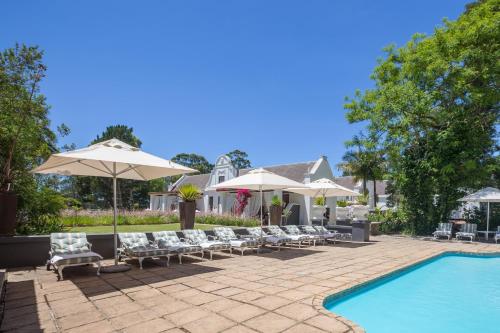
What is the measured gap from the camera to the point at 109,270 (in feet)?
24.4

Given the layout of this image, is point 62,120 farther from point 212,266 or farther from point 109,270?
point 212,266

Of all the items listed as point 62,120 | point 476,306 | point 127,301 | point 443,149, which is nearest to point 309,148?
point 443,149

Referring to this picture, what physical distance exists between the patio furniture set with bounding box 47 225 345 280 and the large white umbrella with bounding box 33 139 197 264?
0.69 m

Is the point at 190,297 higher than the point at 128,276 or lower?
higher

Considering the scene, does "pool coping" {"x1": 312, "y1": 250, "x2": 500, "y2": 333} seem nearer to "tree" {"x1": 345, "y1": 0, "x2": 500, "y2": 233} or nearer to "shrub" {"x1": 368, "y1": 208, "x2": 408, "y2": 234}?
"tree" {"x1": 345, "y1": 0, "x2": 500, "y2": 233}

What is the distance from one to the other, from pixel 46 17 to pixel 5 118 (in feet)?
12.4

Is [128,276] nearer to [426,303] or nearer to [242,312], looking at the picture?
[242,312]

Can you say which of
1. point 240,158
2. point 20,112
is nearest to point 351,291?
point 20,112

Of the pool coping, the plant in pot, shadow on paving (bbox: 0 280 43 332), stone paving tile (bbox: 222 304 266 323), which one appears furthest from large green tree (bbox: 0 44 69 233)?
the pool coping

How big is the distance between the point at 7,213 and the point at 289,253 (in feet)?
27.9

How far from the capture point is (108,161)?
6.79 m

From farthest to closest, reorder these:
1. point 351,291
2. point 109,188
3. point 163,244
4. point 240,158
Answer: point 240,158 → point 109,188 → point 163,244 → point 351,291

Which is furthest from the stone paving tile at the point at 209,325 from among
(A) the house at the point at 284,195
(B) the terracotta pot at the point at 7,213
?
(A) the house at the point at 284,195

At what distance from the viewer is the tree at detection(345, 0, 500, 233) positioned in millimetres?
16625
